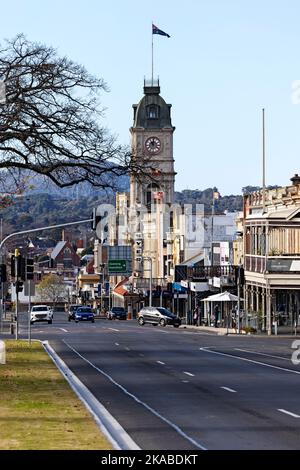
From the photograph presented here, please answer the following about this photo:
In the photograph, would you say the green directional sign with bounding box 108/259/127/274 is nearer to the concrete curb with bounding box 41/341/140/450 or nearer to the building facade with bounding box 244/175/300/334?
the building facade with bounding box 244/175/300/334

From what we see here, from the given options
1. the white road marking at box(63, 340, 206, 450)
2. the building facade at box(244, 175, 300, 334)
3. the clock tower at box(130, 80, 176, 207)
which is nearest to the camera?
the white road marking at box(63, 340, 206, 450)

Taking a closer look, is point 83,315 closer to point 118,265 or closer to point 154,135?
point 118,265

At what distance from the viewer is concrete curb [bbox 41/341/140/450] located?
1897 cm

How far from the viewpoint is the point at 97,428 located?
68.8 feet

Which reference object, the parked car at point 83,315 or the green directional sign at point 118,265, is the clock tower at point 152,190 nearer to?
the green directional sign at point 118,265

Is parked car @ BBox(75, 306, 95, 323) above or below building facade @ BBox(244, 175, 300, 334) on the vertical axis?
below

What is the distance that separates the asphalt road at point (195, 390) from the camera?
67.6 ft

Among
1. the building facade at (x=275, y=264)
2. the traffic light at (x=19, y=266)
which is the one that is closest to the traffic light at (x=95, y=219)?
the traffic light at (x=19, y=266)

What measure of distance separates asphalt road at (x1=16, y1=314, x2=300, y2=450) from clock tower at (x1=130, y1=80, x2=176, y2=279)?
3631 inches

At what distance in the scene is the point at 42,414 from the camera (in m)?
23.4

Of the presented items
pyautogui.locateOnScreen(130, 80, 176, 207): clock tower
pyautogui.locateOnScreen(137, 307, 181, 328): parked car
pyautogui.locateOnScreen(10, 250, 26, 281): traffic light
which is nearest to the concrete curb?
pyautogui.locateOnScreen(10, 250, 26, 281): traffic light

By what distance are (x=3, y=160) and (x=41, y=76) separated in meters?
3.03

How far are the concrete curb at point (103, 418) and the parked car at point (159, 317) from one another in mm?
51587

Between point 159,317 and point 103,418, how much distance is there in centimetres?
6681
